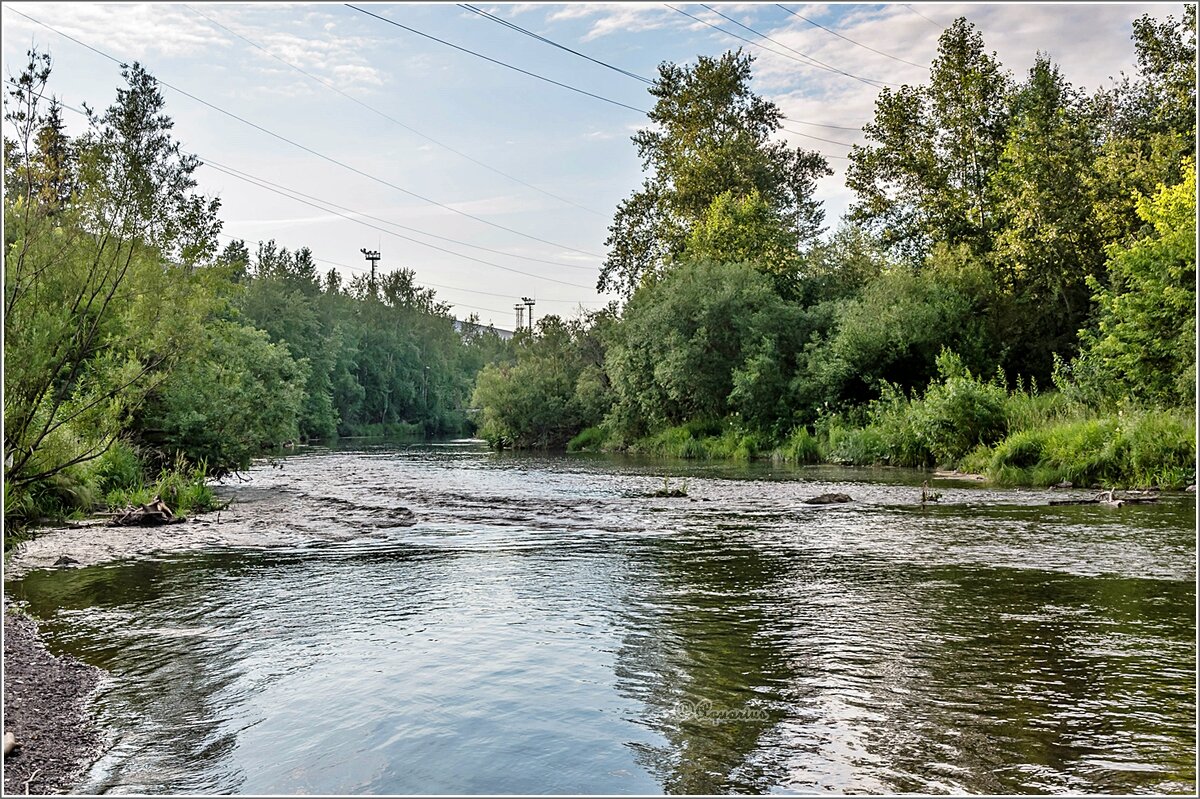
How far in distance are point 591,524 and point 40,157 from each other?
1199 centimetres

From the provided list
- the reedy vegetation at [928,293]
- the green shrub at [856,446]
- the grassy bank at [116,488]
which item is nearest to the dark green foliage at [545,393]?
the reedy vegetation at [928,293]

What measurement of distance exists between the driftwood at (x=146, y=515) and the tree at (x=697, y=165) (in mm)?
37437

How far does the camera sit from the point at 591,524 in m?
18.4

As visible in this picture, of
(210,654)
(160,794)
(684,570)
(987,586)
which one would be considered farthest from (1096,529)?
(160,794)

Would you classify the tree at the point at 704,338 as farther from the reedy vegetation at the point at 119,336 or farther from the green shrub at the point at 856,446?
the reedy vegetation at the point at 119,336

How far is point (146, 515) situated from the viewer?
57.6ft

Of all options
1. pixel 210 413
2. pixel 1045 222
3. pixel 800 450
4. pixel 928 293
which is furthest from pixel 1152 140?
pixel 210 413

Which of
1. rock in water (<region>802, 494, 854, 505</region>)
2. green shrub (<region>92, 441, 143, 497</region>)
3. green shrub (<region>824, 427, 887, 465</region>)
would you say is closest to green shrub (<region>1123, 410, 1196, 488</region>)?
rock in water (<region>802, 494, 854, 505</region>)

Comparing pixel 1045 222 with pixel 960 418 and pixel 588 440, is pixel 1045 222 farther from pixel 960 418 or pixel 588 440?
pixel 588 440

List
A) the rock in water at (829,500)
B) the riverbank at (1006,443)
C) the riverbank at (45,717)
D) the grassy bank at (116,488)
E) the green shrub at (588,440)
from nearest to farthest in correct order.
Answer: 1. the riverbank at (45,717)
2. the grassy bank at (116,488)
3. the rock in water at (829,500)
4. the riverbank at (1006,443)
5. the green shrub at (588,440)

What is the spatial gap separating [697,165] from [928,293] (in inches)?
717

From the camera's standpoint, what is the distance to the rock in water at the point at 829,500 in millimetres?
21344

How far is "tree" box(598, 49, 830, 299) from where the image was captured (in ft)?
174

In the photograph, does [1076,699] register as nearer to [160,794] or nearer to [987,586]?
[987,586]
